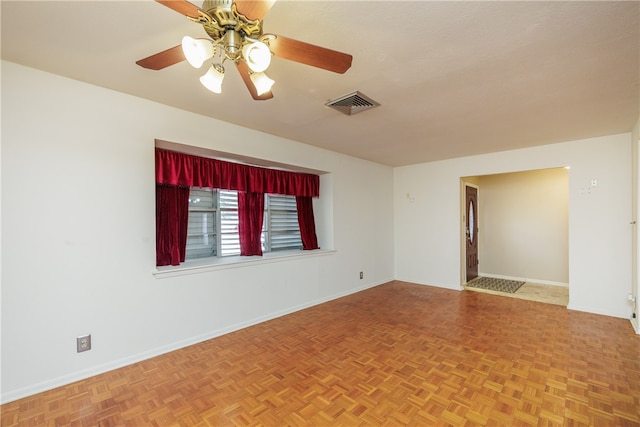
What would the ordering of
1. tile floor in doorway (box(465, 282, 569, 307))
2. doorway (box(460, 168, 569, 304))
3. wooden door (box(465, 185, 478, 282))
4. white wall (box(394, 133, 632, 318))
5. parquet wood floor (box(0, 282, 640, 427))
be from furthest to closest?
wooden door (box(465, 185, 478, 282)) < doorway (box(460, 168, 569, 304)) < tile floor in doorway (box(465, 282, 569, 307)) < white wall (box(394, 133, 632, 318)) < parquet wood floor (box(0, 282, 640, 427))

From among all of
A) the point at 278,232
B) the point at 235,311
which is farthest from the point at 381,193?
the point at 235,311

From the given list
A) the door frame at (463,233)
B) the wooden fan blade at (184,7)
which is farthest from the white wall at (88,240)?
the door frame at (463,233)

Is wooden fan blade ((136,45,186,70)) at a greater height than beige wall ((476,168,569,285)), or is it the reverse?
wooden fan blade ((136,45,186,70))

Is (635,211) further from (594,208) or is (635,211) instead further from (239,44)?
(239,44)

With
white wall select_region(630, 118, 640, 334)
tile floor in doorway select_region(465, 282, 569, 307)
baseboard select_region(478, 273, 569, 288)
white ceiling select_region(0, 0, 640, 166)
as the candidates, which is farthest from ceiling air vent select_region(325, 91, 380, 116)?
baseboard select_region(478, 273, 569, 288)

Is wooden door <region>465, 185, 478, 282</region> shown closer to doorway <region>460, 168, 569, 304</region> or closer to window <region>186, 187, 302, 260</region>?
doorway <region>460, 168, 569, 304</region>

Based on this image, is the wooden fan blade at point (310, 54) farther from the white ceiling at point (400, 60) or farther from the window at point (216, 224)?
the window at point (216, 224)

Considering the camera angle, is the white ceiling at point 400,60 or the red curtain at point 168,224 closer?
the white ceiling at point 400,60

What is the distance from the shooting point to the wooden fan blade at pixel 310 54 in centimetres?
135

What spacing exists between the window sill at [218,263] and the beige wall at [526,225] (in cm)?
427

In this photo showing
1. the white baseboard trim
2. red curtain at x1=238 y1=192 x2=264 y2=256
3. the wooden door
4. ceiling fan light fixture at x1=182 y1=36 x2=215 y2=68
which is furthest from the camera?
the wooden door

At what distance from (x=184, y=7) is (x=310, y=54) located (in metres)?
0.56

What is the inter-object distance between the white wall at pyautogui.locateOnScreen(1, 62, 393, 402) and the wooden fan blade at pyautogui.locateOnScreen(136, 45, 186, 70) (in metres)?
1.31

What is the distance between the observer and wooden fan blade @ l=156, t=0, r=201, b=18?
44.3 inches
